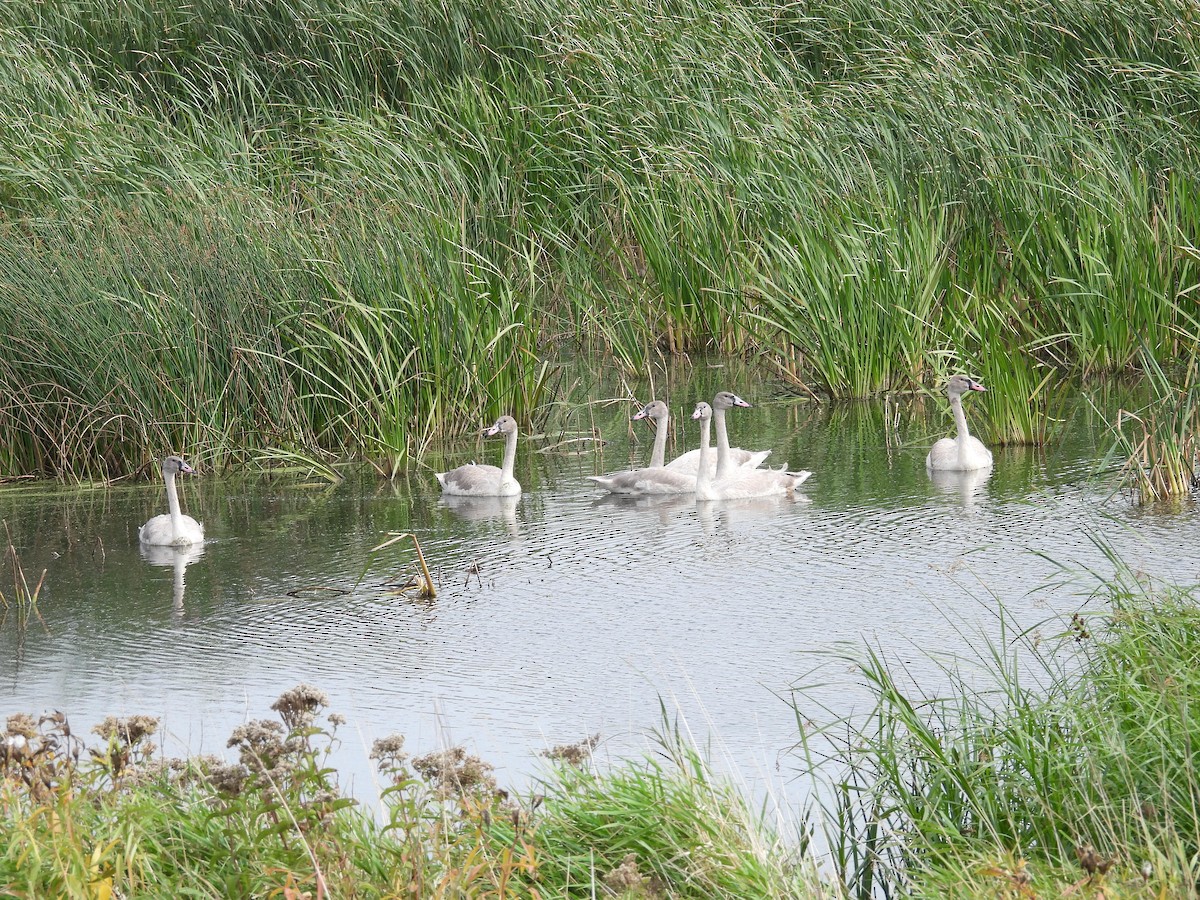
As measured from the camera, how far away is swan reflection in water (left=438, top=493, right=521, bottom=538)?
9094 mm

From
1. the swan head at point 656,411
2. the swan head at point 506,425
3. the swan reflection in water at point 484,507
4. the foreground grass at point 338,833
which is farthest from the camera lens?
the swan head at point 656,411

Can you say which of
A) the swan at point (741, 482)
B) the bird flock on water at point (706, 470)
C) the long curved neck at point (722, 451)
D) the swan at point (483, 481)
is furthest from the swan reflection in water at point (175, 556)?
the long curved neck at point (722, 451)

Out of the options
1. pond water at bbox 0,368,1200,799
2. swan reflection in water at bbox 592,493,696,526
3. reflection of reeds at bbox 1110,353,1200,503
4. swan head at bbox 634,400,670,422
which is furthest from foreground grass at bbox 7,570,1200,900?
swan head at bbox 634,400,670,422

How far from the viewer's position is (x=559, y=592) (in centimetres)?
742

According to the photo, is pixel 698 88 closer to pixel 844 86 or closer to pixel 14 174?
pixel 844 86

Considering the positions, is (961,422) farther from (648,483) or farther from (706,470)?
(648,483)

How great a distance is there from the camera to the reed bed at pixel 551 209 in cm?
1038

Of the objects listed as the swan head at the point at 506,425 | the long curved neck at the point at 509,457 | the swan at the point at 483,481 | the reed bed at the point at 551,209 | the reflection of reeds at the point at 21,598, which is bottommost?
the reflection of reeds at the point at 21,598

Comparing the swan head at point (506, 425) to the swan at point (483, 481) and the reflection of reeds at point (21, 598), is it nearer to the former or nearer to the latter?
the swan at point (483, 481)

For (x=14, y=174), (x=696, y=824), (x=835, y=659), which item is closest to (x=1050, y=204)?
(x=835, y=659)

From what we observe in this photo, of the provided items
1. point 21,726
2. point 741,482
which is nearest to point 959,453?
point 741,482

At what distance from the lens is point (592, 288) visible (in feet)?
43.4

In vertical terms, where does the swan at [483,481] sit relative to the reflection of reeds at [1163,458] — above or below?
below

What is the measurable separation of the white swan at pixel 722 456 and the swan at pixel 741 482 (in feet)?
0.20
